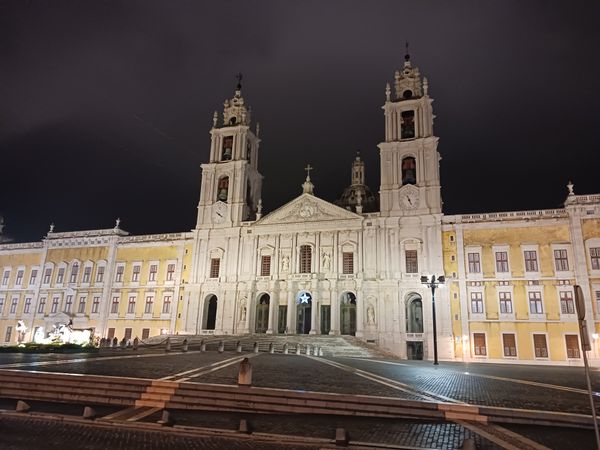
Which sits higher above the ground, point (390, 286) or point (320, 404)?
point (390, 286)

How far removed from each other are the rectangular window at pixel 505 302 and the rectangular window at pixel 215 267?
2381 centimetres

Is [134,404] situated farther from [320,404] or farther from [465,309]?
[465,309]

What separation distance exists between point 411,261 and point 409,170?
813cm

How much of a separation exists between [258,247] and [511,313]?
2101 centimetres

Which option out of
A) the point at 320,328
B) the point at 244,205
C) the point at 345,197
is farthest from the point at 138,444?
the point at 345,197

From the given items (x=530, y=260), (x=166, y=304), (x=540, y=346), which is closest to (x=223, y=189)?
(x=166, y=304)

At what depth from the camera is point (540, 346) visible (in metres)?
30.5

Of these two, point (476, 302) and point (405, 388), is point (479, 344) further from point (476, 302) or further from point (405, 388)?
point (405, 388)

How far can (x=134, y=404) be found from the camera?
1120 centimetres

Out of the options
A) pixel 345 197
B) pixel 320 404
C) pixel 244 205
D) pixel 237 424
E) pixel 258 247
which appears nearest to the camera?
pixel 237 424

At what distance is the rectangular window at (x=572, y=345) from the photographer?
29.5 metres

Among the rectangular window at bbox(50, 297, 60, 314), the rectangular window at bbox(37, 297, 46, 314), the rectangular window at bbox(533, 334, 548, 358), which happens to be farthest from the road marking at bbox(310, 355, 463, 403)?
the rectangular window at bbox(37, 297, 46, 314)

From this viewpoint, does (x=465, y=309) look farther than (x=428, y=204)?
No

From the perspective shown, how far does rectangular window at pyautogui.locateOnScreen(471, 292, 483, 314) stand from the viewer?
32469 millimetres
